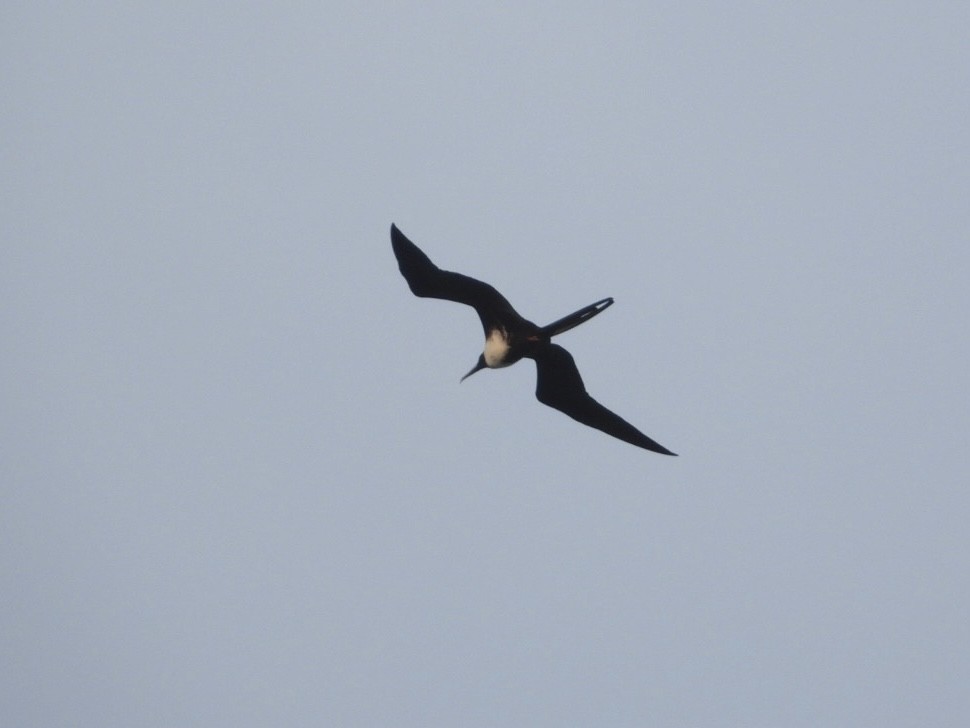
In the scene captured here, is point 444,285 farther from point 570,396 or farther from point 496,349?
point 570,396

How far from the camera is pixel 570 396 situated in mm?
12227

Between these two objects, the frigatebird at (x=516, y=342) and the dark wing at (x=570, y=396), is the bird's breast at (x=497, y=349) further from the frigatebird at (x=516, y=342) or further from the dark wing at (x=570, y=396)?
the dark wing at (x=570, y=396)

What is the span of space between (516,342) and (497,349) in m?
0.36

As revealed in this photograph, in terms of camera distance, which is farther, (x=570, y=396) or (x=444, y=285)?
(x=570, y=396)

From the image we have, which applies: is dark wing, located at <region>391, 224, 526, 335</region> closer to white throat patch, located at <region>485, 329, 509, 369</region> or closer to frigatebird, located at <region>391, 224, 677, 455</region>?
frigatebird, located at <region>391, 224, 677, 455</region>

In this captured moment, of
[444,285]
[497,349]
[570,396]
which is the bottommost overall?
[570,396]

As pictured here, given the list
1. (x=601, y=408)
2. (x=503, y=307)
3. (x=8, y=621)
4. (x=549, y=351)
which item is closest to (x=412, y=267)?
(x=503, y=307)

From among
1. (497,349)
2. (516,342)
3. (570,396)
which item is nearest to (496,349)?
(497,349)

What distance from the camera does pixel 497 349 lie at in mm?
12133

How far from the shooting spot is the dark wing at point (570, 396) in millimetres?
11914

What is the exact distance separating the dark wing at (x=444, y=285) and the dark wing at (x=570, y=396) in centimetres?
63

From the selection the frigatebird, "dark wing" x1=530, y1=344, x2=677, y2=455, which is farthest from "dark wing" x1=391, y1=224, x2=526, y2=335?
"dark wing" x1=530, y1=344, x2=677, y2=455

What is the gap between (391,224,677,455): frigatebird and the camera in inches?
447

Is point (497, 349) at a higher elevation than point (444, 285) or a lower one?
lower
